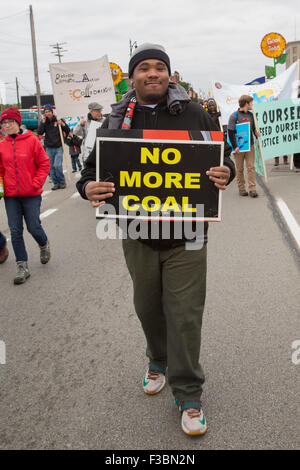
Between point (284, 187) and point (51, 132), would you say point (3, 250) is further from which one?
point (51, 132)

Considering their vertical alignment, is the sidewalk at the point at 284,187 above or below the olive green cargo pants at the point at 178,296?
below

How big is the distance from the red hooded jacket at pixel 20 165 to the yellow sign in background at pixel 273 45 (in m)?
12.2

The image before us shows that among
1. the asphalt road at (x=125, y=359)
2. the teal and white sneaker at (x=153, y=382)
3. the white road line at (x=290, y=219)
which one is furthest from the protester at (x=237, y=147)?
the teal and white sneaker at (x=153, y=382)

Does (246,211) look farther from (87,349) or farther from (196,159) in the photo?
(196,159)

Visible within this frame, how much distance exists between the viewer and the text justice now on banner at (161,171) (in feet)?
7.46

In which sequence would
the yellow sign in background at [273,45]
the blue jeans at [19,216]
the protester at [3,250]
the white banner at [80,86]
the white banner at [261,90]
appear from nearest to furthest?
1. the blue jeans at [19,216]
2. the protester at [3,250]
3. the white banner at [261,90]
4. the white banner at [80,86]
5. the yellow sign in background at [273,45]

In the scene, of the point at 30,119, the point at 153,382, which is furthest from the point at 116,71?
the point at 30,119

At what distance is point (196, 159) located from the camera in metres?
2.28

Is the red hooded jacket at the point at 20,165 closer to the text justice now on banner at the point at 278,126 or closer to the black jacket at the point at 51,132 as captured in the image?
the text justice now on banner at the point at 278,126

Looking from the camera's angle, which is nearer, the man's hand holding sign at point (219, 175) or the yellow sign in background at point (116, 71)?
the man's hand holding sign at point (219, 175)

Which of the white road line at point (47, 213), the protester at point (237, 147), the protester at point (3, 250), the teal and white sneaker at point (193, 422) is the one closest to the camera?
the teal and white sneaker at point (193, 422)

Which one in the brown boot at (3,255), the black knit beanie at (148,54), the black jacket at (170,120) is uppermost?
the black knit beanie at (148,54)

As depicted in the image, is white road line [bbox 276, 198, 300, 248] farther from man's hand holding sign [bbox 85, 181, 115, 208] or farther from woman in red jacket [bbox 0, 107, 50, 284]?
man's hand holding sign [bbox 85, 181, 115, 208]

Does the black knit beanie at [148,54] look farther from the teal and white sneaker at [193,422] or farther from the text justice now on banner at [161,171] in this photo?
the teal and white sneaker at [193,422]
